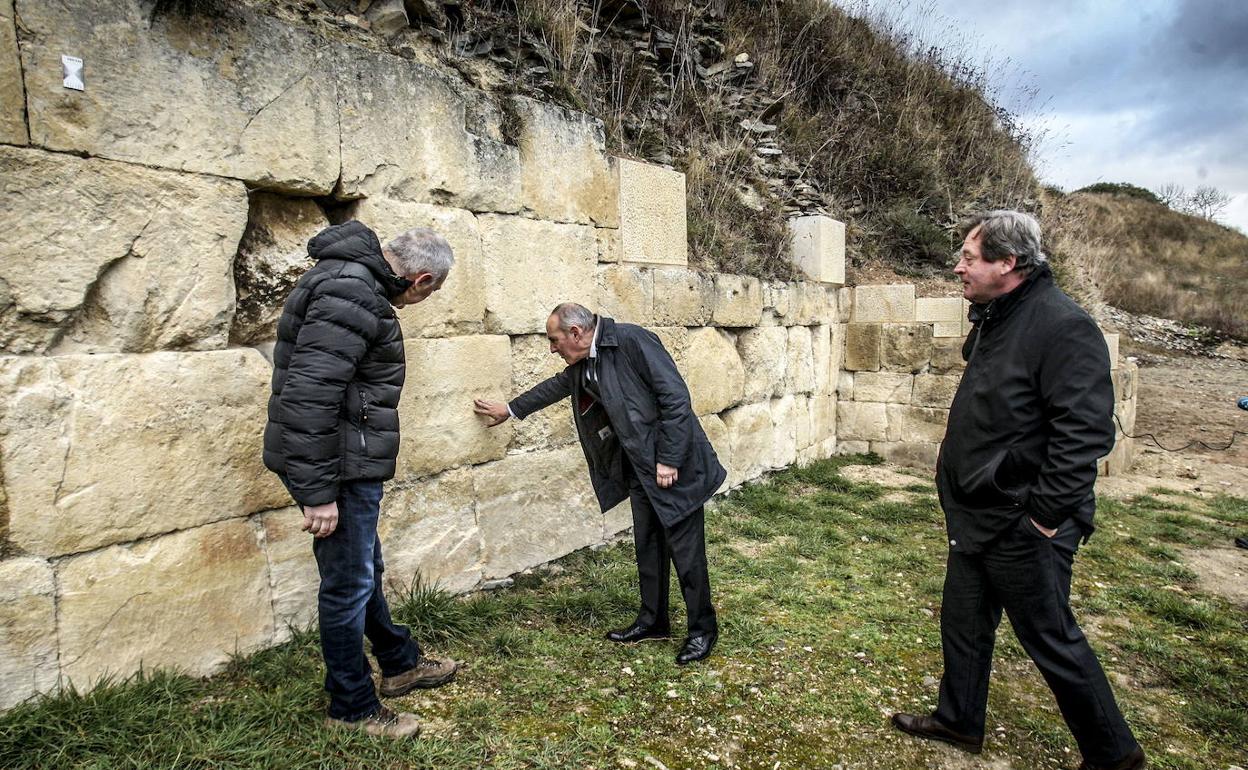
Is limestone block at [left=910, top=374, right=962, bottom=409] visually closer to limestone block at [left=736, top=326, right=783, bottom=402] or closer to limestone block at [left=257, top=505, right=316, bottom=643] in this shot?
limestone block at [left=736, top=326, right=783, bottom=402]

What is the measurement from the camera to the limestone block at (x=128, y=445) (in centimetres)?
240

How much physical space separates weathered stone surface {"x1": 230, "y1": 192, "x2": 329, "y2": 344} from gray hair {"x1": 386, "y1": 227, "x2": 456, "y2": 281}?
77 cm

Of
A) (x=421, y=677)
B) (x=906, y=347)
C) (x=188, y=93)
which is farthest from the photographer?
(x=906, y=347)

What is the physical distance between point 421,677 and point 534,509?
4.73ft

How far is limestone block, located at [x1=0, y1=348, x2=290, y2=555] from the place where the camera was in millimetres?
2400

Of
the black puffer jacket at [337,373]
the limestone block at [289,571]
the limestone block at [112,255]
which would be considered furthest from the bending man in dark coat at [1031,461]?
the limestone block at [112,255]

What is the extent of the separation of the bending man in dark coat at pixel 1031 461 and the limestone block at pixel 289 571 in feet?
9.16

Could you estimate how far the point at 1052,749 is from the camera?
2824mm

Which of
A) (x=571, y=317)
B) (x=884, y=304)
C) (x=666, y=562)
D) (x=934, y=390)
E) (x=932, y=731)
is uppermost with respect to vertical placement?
(x=884, y=304)

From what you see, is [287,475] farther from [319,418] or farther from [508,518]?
[508,518]

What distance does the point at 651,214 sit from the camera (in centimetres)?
512

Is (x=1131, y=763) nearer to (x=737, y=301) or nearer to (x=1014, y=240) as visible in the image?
(x=1014, y=240)

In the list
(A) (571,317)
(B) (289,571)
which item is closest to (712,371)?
(A) (571,317)

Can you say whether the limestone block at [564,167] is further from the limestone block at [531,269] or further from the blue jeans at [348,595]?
the blue jeans at [348,595]
